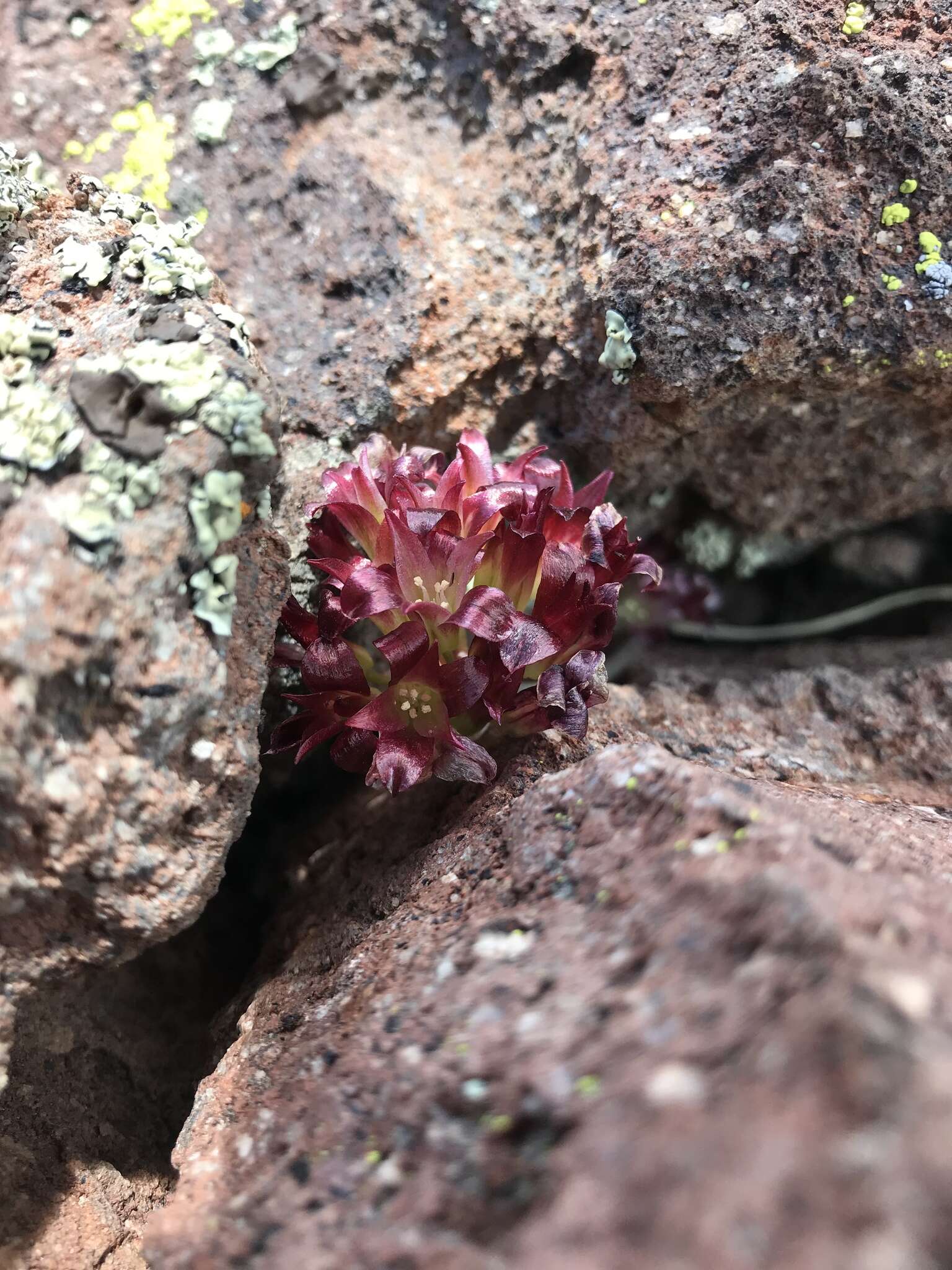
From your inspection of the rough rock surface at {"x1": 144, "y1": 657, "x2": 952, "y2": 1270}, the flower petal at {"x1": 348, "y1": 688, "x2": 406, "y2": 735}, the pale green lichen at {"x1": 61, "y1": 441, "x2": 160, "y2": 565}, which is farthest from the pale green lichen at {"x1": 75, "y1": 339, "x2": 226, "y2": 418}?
the rough rock surface at {"x1": 144, "y1": 657, "x2": 952, "y2": 1270}

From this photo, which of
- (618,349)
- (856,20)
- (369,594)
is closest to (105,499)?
(369,594)

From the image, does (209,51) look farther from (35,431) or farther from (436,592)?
(436,592)

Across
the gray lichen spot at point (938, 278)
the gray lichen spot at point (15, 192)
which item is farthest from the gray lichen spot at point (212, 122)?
the gray lichen spot at point (938, 278)

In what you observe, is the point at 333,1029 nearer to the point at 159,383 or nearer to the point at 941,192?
the point at 159,383

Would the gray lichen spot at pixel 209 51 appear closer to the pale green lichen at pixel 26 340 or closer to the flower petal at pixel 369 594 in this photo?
the pale green lichen at pixel 26 340

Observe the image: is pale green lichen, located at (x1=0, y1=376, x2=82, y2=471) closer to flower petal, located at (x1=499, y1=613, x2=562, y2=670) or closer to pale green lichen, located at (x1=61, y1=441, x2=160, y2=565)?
pale green lichen, located at (x1=61, y1=441, x2=160, y2=565)
